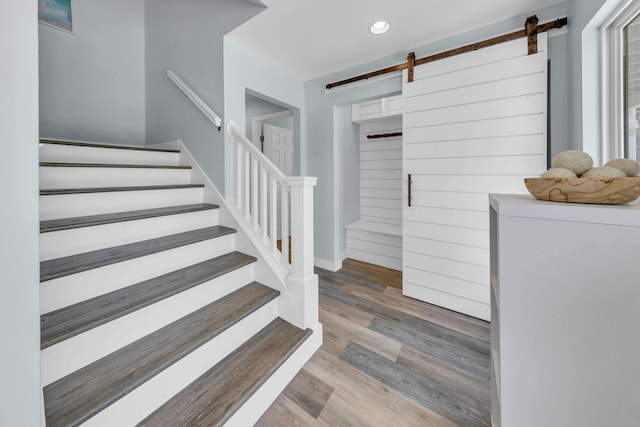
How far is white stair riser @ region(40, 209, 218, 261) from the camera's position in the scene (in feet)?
3.88

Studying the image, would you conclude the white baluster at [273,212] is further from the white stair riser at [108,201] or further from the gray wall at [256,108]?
the gray wall at [256,108]

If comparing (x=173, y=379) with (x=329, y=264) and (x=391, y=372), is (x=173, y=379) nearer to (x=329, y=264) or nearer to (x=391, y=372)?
(x=391, y=372)

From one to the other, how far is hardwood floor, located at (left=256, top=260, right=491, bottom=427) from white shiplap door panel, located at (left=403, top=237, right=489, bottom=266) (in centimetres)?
49

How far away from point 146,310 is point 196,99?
67.7 inches

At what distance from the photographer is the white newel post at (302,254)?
1.51 metres

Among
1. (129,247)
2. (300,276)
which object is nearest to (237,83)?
(129,247)

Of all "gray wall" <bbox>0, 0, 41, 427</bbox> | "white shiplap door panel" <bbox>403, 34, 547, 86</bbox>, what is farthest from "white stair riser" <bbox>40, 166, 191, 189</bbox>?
"white shiplap door panel" <bbox>403, 34, 547, 86</bbox>

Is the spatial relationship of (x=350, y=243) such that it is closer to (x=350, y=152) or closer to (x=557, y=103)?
(x=350, y=152)

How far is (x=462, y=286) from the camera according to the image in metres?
2.03

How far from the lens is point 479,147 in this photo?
1.89 m

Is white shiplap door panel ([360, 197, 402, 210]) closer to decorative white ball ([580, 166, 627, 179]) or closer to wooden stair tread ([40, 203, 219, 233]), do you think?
wooden stair tread ([40, 203, 219, 233])

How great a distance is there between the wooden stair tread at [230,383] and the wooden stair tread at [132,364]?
0.19m

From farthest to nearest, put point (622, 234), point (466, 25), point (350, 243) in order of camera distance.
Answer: point (350, 243) < point (466, 25) < point (622, 234)

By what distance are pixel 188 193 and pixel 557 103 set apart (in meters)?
2.86
